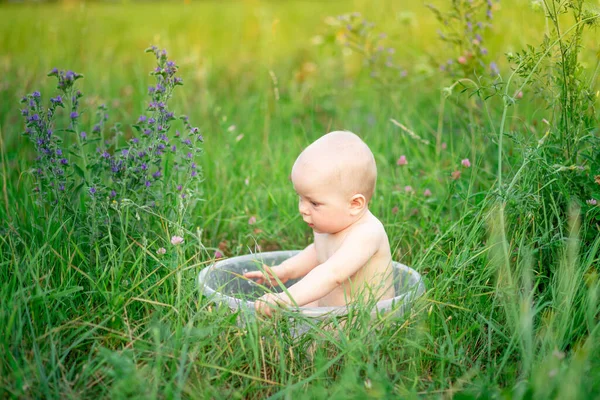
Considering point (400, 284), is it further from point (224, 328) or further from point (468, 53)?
point (468, 53)

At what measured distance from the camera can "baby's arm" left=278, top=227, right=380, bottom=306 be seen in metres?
2.17

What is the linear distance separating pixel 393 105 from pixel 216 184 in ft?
4.41

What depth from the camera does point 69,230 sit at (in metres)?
2.33

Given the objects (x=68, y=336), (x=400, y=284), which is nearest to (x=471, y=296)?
(x=400, y=284)

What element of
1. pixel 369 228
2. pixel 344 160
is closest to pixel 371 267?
pixel 369 228

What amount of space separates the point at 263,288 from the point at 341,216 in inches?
17.1

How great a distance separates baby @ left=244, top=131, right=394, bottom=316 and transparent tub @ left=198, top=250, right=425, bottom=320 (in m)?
0.08

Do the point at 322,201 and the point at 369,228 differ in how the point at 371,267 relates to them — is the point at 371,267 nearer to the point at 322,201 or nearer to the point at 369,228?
the point at 369,228

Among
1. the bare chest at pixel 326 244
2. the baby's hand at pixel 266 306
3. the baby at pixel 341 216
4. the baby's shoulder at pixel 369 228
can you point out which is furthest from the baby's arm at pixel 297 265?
the baby's hand at pixel 266 306

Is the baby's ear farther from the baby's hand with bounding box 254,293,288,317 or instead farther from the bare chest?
the baby's hand with bounding box 254,293,288,317

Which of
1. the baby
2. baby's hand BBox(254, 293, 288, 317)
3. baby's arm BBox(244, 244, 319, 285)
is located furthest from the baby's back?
baby's hand BBox(254, 293, 288, 317)

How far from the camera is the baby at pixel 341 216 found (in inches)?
86.7

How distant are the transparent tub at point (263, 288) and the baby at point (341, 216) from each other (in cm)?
8

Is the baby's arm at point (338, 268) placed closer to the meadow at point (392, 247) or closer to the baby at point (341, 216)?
the baby at point (341, 216)
